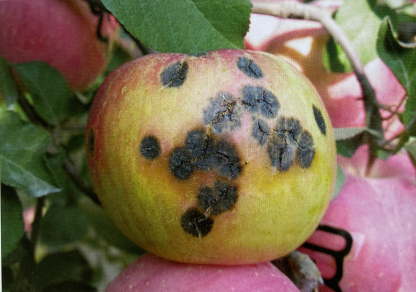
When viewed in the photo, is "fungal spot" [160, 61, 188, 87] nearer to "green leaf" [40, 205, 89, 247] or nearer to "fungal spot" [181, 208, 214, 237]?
"fungal spot" [181, 208, 214, 237]

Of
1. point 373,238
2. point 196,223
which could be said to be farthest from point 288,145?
point 373,238

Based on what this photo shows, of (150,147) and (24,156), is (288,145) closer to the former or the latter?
(150,147)

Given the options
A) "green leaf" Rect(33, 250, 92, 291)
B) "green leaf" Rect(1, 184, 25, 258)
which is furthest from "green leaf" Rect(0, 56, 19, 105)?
"green leaf" Rect(33, 250, 92, 291)

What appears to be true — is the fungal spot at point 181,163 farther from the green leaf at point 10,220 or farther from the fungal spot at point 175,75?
the green leaf at point 10,220

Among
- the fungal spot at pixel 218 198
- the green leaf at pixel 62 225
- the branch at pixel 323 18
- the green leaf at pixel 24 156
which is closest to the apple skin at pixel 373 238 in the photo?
the branch at pixel 323 18

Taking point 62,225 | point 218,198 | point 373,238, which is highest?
point 218,198

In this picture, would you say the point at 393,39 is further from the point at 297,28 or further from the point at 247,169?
the point at 247,169

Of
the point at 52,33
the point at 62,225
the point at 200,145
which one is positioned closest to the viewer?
the point at 200,145

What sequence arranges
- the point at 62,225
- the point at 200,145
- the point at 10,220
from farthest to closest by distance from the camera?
the point at 62,225
the point at 10,220
the point at 200,145
